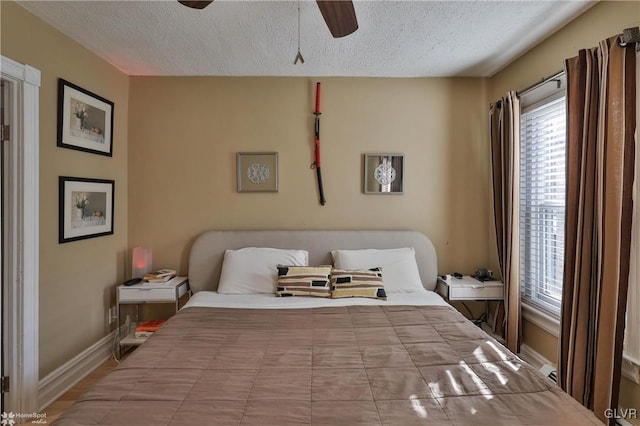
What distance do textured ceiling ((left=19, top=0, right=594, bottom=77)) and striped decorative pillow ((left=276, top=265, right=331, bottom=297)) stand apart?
1784 mm

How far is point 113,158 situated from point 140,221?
63cm

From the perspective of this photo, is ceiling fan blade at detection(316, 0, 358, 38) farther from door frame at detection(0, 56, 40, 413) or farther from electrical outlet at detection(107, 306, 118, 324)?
electrical outlet at detection(107, 306, 118, 324)

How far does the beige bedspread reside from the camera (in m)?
1.23

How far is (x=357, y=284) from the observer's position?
2.72 metres

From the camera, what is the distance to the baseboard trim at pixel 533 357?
2.57 m

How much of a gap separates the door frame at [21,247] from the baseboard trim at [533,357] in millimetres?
3481

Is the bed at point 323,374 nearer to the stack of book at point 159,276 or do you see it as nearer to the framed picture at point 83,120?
the stack of book at point 159,276

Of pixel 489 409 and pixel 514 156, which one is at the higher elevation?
pixel 514 156

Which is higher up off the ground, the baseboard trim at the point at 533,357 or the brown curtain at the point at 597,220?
the brown curtain at the point at 597,220

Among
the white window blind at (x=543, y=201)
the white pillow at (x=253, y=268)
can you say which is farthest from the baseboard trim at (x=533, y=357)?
the white pillow at (x=253, y=268)

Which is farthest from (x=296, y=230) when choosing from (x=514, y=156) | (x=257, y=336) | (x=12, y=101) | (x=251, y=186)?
(x=12, y=101)

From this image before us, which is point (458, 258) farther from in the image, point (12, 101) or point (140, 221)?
point (12, 101)

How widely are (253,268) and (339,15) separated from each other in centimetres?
202

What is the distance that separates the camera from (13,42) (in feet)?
6.82
